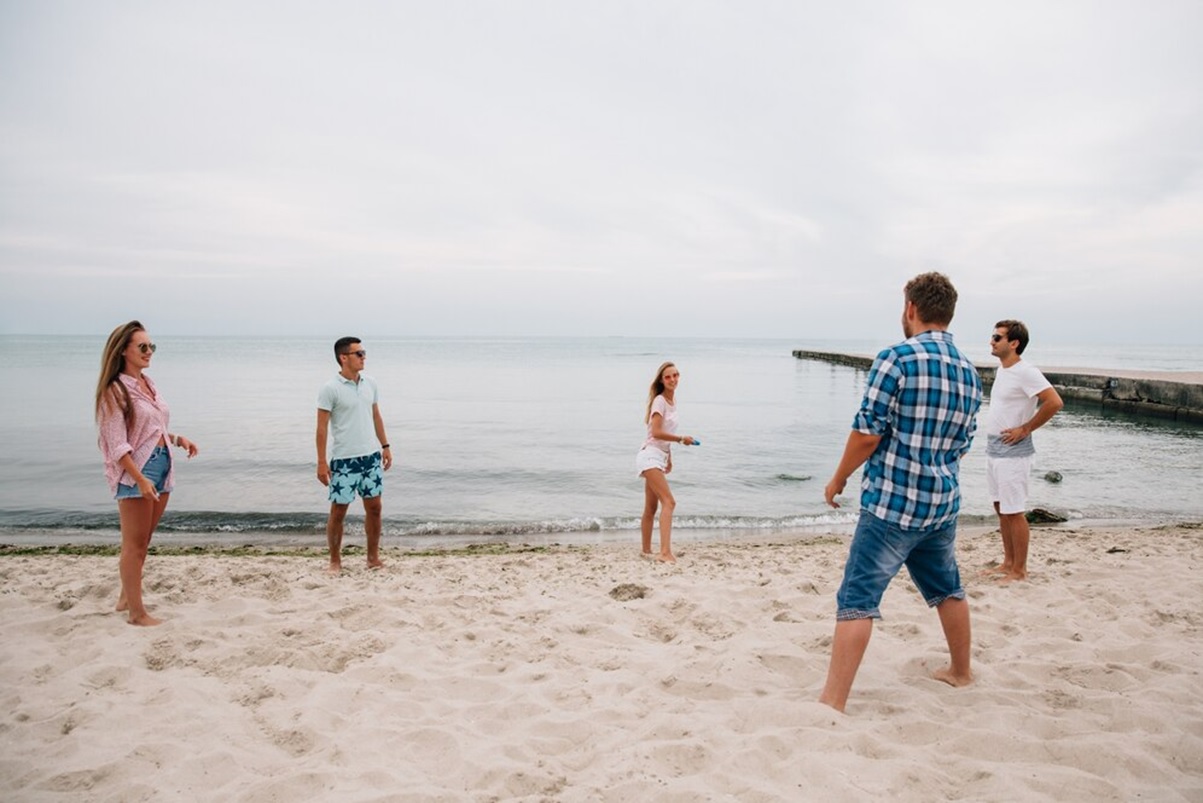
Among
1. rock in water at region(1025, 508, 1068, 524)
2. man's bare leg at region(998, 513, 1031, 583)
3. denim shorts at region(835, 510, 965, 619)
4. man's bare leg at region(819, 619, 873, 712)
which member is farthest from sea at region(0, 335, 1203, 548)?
denim shorts at region(835, 510, 965, 619)

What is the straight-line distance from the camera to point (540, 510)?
37.4 ft

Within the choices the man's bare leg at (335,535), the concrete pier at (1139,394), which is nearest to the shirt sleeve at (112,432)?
Result: the man's bare leg at (335,535)

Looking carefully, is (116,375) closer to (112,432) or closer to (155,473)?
(112,432)

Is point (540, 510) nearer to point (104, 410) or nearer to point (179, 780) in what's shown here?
point (104, 410)

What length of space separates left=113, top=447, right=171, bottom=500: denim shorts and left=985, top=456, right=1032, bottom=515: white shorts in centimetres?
660

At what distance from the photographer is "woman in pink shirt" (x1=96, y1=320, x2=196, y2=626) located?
4641 mm

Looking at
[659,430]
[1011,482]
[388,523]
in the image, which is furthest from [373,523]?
[1011,482]

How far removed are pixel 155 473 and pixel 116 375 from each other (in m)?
0.75

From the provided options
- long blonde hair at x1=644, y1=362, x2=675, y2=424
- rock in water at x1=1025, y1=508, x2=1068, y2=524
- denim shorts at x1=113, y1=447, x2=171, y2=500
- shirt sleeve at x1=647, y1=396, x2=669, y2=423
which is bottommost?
rock in water at x1=1025, y1=508, x2=1068, y2=524

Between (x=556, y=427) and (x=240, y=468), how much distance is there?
987cm

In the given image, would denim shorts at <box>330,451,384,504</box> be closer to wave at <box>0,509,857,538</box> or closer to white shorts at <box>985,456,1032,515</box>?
wave at <box>0,509,857,538</box>

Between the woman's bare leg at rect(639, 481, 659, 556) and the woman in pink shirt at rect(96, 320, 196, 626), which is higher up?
the woman in pink shirt at rect(96, 320, 196, 626)

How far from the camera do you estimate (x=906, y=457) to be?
3252 mm

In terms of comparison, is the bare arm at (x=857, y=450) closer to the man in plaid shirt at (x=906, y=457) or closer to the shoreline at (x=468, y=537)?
the man in plaid shirt at (x=906, y=457)
